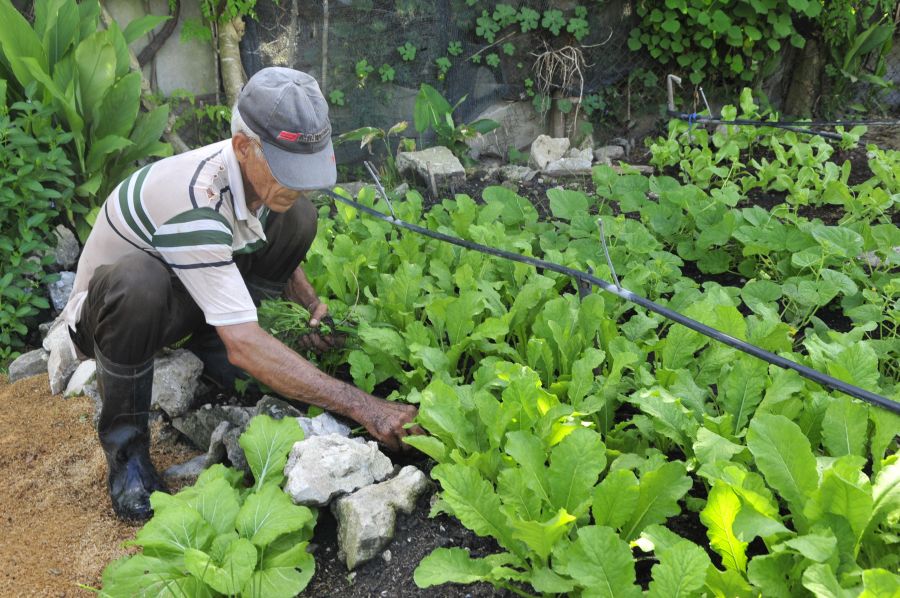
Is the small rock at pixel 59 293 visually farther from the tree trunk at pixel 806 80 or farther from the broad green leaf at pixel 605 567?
the tree trunk at pixel 806 80

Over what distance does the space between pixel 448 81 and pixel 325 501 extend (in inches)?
165

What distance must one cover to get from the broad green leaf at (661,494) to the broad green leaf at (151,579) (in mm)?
1141

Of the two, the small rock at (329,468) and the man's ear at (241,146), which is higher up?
the man's ear at (241,146)

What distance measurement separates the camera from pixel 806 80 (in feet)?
20.8

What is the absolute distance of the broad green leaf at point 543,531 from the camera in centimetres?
179

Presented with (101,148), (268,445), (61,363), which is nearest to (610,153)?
(101,148)

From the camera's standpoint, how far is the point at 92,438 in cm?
338

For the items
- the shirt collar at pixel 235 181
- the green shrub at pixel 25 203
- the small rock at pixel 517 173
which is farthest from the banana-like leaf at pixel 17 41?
the small rock at pixel 517 173

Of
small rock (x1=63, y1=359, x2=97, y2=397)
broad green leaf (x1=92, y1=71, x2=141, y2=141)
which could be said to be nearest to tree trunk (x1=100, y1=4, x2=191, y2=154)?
broad green leaf (x1=92, y1=71, x2=141, y2=141)

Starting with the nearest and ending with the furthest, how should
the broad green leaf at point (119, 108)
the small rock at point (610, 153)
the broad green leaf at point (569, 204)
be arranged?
1. the broad green leaf at point (569, 204)
2. the broad green leaf at point (119, 108)
3. the small rock at point (610, 153)

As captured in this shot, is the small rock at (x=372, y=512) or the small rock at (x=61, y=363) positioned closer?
the small rock at (x=372, y=512)

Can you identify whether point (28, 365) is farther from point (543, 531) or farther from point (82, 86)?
point (543, 531)

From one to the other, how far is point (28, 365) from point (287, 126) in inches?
93.6

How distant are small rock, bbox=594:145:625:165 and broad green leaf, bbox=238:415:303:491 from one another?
3.87 metres
